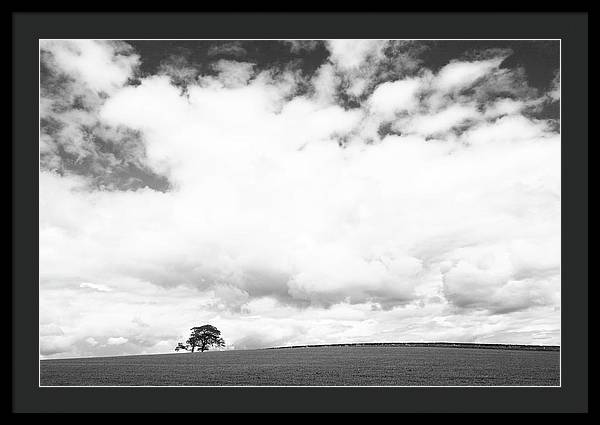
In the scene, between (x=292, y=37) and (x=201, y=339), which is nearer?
(x=292, y=37)

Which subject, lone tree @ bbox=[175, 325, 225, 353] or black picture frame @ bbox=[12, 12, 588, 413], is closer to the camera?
black picture frame @ bbox=[12, 12, 588, 413]

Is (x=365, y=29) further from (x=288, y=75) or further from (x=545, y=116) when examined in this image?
(x=545, y=116)

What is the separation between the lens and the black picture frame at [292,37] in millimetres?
3482

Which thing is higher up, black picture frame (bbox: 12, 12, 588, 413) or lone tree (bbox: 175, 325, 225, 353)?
black picture frame (bbox: 12, 12, 588, 413)

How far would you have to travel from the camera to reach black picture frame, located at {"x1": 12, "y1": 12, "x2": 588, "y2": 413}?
11.4 feet

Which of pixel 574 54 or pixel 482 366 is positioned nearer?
pixel 574 54

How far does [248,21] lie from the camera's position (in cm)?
369

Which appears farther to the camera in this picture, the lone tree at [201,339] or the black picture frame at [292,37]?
the lone tree at [201,339]

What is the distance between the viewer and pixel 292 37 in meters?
3.71

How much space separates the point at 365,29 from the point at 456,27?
63 cm

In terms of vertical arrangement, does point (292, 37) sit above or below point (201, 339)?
above

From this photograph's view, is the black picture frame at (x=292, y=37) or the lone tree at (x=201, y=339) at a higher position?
the black picture frame at (x=292, y=37)
